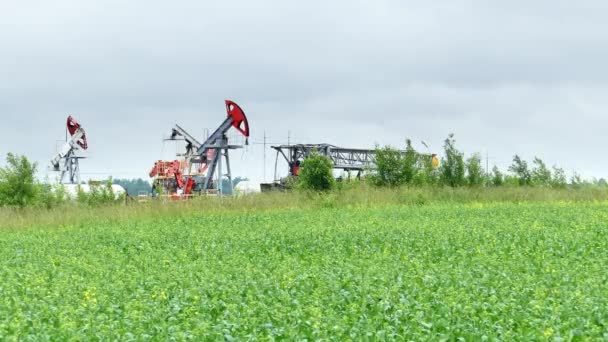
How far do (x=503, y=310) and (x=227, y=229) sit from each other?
18364 mm

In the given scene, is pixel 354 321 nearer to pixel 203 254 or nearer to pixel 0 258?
pixel 203 254

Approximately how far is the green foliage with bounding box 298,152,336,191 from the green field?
3038 cm

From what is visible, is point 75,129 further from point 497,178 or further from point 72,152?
point 497,178

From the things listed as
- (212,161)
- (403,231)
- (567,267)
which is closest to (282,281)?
(567,267)

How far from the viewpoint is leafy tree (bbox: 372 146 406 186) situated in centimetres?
6038

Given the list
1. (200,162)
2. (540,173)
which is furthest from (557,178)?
(200,162)

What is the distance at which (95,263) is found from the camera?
749 inches

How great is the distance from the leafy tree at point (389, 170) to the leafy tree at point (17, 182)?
25.4 m

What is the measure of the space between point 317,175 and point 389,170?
6.61 metres

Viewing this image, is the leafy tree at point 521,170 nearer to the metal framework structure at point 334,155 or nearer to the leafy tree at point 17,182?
the metal framework structure at point 334,155

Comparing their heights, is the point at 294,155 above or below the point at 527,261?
above

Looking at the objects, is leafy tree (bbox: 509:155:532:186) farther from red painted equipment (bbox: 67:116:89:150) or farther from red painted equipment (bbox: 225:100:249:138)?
red painted equipment (bbox: 67:116:89:150)

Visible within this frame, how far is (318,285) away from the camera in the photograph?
13.7m

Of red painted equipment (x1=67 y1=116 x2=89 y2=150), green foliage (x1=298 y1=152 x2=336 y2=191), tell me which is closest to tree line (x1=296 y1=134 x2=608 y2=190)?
green foliage (x1=298 y1=152 x2=336 y2=191)
